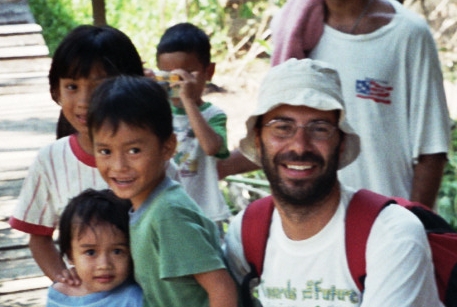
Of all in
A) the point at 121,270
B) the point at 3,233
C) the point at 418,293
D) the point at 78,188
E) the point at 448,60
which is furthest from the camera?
the point at 448,60

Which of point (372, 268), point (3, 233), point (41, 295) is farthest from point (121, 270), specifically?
point (3, 233)

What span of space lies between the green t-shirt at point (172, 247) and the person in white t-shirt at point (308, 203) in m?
0.18

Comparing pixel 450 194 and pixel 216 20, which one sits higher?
pixel 216 20

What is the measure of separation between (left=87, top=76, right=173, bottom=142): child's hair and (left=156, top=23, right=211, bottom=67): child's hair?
1.17 m

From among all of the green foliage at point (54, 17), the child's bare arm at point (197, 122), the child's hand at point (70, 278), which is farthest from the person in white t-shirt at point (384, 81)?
the green foliage at point (54, 17)

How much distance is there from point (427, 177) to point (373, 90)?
36cm

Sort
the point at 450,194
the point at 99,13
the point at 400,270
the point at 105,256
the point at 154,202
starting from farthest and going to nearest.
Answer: the point at 450,194 < the point at 99,13 < the point at 105,256 < the point at 154,202 < the point at 400,270

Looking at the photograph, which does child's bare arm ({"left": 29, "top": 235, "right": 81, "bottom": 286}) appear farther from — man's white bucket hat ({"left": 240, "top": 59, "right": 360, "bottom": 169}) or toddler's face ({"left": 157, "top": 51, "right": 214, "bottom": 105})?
toddler's face ({"left": 157, "top": 51, "right": 214, "bottom": 105})

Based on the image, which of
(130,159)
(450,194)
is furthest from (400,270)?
(450,194)

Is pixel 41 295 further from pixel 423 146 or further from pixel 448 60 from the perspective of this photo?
pixel 448 60

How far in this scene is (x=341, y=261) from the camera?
2.45 metres

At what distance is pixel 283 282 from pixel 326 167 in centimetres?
33

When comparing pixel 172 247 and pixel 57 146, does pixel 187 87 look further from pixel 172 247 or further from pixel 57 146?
pixel 172 247

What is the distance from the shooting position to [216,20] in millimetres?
10422
